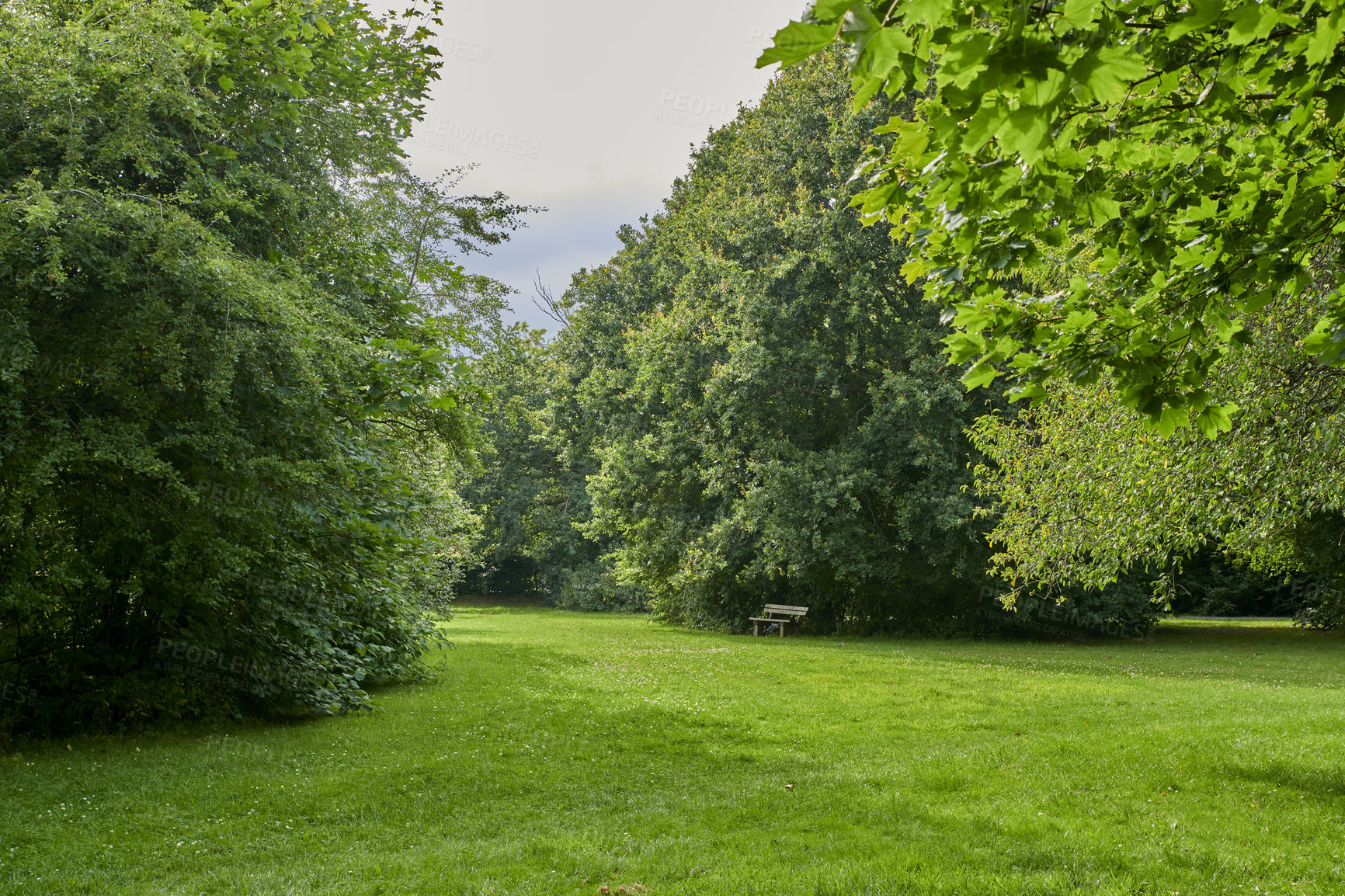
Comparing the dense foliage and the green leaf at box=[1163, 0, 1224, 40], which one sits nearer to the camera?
the green leaf at box=[1163, 0, 1224, 40]

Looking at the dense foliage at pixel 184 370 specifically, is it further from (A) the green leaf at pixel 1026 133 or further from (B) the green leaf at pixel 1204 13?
(B) the green leaf at pixel 1204 13

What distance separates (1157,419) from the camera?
4332 mm

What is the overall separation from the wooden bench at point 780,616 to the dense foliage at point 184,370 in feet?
49.1

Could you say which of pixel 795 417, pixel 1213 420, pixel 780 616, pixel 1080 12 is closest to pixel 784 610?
pixel 780 616

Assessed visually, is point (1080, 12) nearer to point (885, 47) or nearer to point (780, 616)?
point (885, 47)

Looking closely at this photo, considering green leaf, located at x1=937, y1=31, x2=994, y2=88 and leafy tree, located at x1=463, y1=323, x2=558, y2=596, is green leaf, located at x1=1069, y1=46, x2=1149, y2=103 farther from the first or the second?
leafy tree, located at x1=463, y1=323, x2=558, y2=596

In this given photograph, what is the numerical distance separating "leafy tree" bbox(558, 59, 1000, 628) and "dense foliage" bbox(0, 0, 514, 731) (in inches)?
480

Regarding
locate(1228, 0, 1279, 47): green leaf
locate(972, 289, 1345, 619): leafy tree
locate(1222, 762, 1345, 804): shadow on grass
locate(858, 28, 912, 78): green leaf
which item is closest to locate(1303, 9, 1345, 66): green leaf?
locate(1228, 0, 1279, 47): green leaf

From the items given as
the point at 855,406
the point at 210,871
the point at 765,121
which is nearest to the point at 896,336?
the point at 855,406

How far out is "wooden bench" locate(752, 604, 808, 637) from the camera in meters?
23.9

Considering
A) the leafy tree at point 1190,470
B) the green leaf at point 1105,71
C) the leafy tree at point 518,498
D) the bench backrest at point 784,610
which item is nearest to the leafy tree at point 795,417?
the bench backrest at point 784,610

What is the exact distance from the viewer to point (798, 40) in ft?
7.38

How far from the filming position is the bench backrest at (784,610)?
23.8 m

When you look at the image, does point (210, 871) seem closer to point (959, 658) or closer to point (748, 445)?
point (959, 658)
